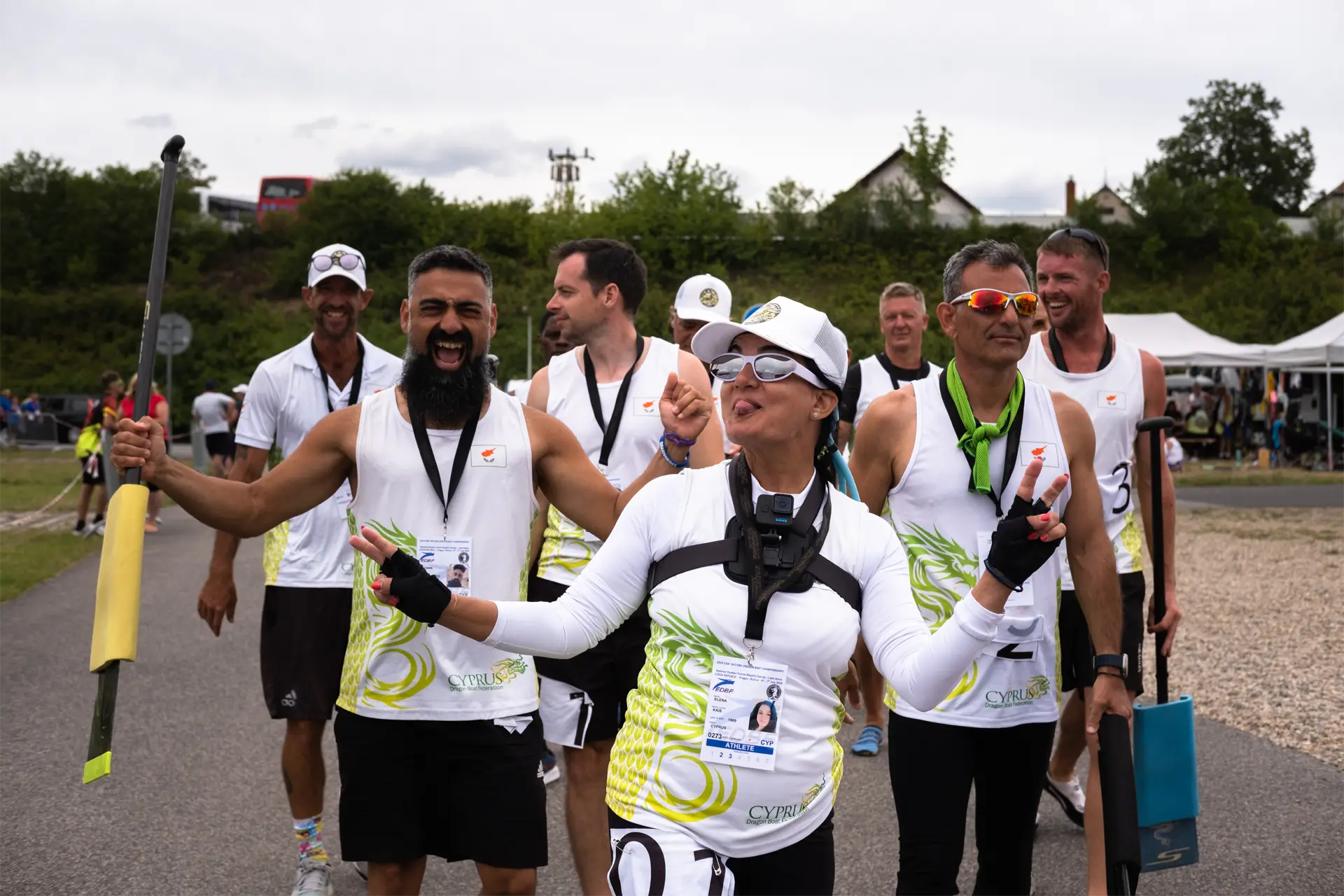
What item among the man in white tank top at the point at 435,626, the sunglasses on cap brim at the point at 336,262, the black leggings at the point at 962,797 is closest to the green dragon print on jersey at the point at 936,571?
the black leggings at the point at 962,797

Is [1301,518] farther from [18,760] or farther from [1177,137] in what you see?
[1177,137]

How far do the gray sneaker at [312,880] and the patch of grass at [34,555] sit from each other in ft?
28.5

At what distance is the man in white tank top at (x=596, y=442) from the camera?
16.3 ft

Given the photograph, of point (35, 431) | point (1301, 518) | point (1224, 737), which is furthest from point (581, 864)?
point (35, 431)

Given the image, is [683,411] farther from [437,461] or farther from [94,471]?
[94,471]

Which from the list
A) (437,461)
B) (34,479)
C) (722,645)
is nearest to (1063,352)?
(437,461)

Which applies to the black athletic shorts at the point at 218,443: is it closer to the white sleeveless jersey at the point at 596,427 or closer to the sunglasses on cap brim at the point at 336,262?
the sunglasses on cap brim at the point at 336,262

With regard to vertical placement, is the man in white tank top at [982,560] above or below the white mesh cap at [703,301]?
below

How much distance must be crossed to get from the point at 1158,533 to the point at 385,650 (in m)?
2.80

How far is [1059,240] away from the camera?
532 centimetres

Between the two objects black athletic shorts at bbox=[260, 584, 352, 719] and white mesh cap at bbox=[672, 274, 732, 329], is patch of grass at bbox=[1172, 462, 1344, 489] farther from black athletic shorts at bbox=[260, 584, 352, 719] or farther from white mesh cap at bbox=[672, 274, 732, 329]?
black athletic shorts at bbox=[260, 584, 352, 719]

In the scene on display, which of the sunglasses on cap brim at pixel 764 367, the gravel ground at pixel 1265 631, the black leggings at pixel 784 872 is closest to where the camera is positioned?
the black leggings at pixel 784 872

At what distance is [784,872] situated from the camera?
9.59 ft

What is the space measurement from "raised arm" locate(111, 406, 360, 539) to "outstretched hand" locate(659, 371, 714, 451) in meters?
0.97
